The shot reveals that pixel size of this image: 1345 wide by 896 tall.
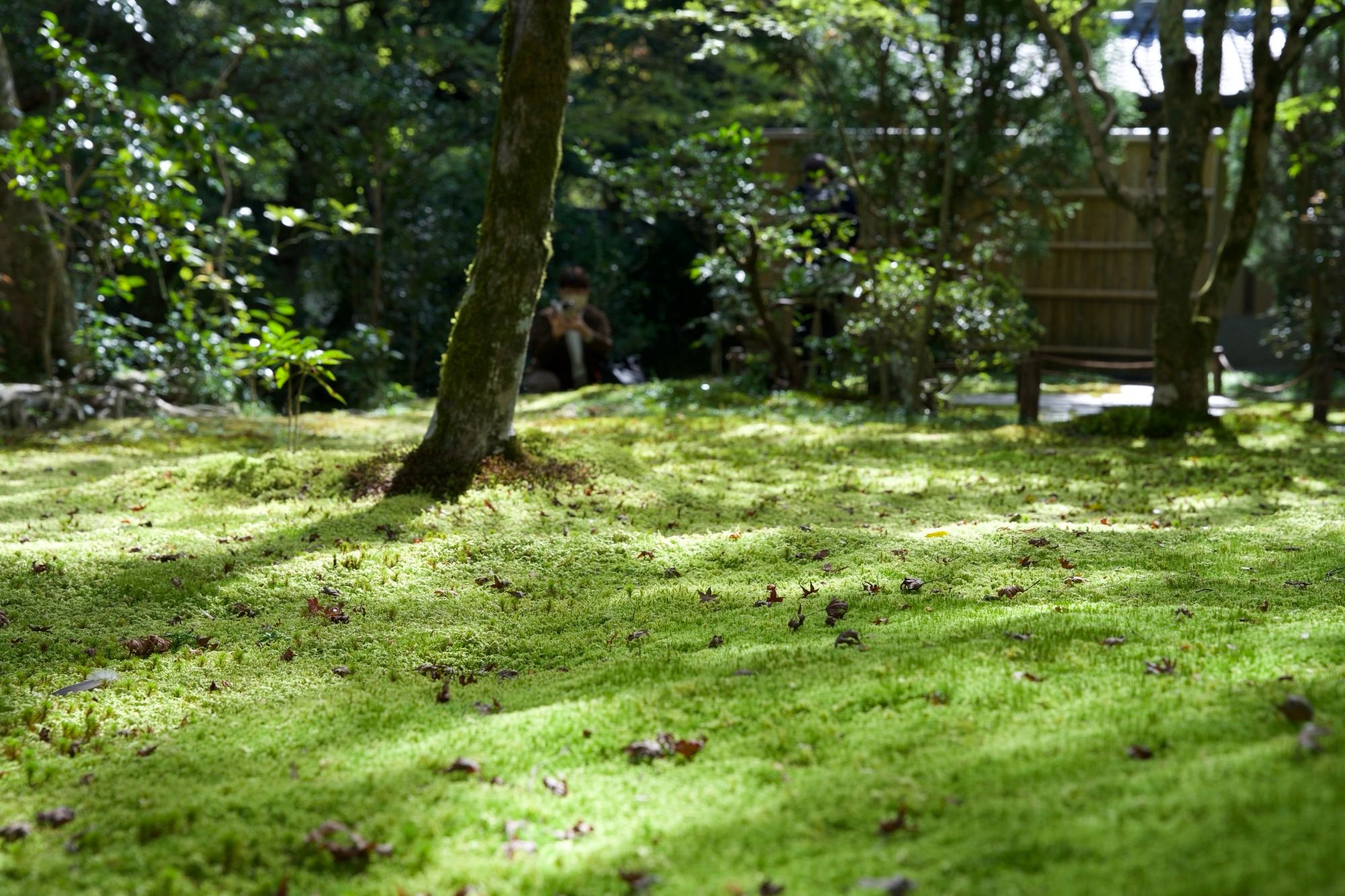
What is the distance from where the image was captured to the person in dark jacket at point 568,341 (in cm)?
1269

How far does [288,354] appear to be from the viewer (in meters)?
5.85

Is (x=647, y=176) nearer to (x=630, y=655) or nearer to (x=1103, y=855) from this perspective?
(x=630, y=655)

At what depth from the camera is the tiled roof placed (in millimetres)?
11531

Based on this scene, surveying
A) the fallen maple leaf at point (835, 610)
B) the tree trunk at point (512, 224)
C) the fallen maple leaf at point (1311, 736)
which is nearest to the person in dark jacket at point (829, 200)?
the tree trunk at point (512, 224)

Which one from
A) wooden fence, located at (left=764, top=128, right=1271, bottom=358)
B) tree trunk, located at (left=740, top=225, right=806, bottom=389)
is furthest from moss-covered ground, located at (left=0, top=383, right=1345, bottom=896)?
wooden fence, located at (left=764, top=128, right=1271, bottom=358)

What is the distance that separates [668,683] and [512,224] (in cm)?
293

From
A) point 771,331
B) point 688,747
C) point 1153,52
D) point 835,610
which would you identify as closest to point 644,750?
point 688,747

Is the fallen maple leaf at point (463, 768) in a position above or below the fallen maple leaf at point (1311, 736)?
below

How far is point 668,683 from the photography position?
3.07 meters

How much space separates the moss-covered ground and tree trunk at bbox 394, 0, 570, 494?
51 centimetres

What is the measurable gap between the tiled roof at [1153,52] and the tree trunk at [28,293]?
857 centimetres

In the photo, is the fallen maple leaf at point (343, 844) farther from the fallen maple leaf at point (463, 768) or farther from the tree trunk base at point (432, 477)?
the tree trunk base at point (432, 477)

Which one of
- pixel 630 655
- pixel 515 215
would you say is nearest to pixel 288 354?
pixel 515 215

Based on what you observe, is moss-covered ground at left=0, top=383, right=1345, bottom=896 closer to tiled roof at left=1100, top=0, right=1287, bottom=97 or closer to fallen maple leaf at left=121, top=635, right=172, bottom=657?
fallen maple leaf at left=121, top=635, right=172, bottom=657
